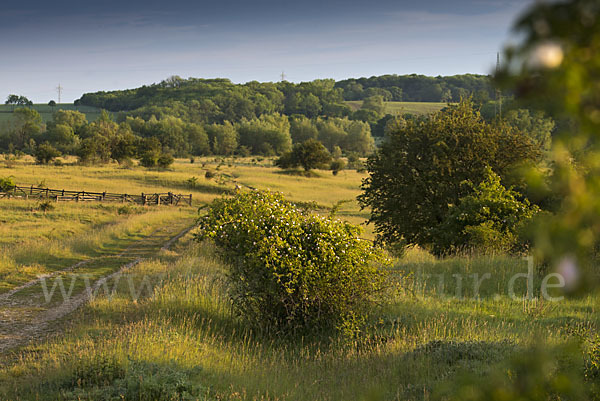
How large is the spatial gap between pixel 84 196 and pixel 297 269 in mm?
35261

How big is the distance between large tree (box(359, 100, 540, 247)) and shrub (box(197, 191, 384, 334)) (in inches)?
366

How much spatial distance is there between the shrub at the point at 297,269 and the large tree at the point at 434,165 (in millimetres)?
9298

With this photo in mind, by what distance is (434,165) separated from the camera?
709 inches

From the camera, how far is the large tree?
713 inches

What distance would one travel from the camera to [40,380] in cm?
593

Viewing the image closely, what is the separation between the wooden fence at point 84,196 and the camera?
36562mm

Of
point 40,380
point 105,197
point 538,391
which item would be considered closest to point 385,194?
point 40,380

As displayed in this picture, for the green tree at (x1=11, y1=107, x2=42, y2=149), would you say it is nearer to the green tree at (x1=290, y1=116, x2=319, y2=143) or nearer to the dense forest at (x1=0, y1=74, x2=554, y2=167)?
the dense forest at (x1=0, y1=74, x2=554, y2=167)

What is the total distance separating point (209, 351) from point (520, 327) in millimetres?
4925

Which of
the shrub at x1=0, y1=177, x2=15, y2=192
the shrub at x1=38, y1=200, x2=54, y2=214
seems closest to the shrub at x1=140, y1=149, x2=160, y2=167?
the shrub at x1=0, y1=177, x2=15, y2=192

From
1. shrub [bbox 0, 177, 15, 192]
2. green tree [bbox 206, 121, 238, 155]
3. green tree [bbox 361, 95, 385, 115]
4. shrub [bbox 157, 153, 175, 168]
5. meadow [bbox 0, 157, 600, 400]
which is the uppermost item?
green tree [bbox 361, 95, 385, 115]

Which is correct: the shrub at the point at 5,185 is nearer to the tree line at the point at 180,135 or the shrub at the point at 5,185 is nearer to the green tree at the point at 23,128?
the tree line at the point at 180,135

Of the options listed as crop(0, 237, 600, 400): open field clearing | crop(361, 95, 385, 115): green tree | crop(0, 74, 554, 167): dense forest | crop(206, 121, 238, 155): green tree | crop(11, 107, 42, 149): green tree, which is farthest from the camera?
crop(361, 95, 385, 115): green tree

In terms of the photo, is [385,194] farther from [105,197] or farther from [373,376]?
[105,197]
